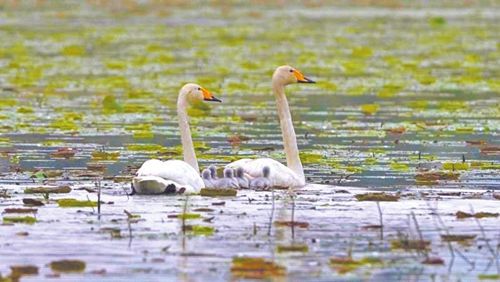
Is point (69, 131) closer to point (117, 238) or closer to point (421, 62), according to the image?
point (117, 238)

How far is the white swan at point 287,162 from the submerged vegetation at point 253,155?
27 centimetres

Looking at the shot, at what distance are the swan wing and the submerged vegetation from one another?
15cm

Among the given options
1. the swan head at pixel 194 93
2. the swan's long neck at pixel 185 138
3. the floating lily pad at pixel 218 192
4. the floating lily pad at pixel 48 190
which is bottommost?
the floating lily pad at pixel 218 192

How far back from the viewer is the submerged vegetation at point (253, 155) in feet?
42.4

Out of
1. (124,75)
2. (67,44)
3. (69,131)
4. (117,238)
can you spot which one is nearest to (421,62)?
(124,75)

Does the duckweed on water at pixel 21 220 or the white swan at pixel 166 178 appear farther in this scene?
the white swan at pixel 166 178

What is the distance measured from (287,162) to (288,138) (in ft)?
0.92

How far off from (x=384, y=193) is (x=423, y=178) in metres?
1.54

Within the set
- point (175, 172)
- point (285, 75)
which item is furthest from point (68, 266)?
point (285, 75)

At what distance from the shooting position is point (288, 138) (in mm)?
18500

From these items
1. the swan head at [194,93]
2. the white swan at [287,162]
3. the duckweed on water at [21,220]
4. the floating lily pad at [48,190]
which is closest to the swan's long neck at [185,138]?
the swan head at [194,93]

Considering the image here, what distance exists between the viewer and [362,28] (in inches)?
2313

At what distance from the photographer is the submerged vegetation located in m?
12.9

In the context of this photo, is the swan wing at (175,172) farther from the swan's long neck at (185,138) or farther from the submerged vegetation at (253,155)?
the swan's long neck at (185,138)
